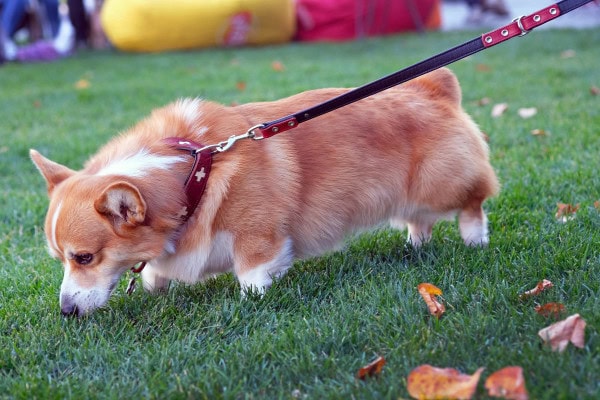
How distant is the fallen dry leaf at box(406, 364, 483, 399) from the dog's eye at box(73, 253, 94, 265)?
129 cm

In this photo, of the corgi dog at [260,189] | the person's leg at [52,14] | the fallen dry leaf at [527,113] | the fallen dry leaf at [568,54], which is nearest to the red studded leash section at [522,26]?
the corgi dog at [260,189]

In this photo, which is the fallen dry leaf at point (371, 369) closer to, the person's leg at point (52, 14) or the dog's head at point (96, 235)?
the dog's head at point (96, 235)

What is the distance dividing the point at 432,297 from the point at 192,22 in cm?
1005

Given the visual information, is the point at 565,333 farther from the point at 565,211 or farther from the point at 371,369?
the point at 565,211

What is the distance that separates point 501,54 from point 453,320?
24.5ft

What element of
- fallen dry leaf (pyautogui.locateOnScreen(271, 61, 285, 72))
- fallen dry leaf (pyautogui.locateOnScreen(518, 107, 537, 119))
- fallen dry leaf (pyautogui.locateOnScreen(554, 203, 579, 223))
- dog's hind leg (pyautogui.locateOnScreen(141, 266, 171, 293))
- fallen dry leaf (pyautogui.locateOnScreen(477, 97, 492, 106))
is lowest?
fallen dry leaf (pyautogui.locateOnScreen(271, 61, 285, 72))

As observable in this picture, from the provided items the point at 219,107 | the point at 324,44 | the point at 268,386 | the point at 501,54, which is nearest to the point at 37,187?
the point at 219,107

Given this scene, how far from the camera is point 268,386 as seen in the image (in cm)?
220

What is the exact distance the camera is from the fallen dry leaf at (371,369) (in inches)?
86.0

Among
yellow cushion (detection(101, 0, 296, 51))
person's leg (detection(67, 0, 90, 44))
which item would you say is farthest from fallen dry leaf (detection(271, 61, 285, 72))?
person's leg (detection(67, 0, 90, 44))

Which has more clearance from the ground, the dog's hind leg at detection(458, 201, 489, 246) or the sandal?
the dog's hind leg at detection(458, 201, 489, 246)

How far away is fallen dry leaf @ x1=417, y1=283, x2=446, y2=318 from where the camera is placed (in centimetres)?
254

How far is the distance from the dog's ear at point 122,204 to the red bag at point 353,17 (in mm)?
9991

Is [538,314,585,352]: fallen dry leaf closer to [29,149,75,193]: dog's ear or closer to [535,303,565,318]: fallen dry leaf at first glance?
[535,303,565,318]: fallen dry leaf
